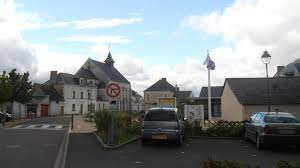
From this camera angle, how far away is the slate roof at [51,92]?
79125mm

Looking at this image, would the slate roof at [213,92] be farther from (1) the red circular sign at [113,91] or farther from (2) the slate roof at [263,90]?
(1) the red circular sign at [113,91]

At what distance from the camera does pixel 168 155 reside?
14062 mm

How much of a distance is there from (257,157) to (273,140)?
174 cm

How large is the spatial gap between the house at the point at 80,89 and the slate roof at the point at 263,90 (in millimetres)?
33998

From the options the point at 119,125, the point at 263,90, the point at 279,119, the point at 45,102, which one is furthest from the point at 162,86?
the point at 279,119

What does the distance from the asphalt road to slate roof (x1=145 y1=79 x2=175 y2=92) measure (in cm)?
9573

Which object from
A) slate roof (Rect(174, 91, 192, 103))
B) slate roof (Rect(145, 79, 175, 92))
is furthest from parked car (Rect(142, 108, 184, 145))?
slate roof (Rect(145, 79, 175, 92))

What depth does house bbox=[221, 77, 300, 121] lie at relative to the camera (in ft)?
113

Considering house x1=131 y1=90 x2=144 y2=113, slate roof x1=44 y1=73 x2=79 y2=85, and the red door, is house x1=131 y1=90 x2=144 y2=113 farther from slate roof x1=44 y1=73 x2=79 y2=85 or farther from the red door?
the red door

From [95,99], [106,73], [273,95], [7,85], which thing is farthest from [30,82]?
[106,73]

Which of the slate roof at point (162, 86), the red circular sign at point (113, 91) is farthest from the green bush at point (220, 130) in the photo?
the slate roof at point (162, 86)

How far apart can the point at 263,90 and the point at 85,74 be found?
69.3 meters

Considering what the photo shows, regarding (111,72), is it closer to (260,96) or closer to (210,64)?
(260,96)

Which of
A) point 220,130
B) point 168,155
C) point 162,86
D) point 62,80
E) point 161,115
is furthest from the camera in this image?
point 162,86
